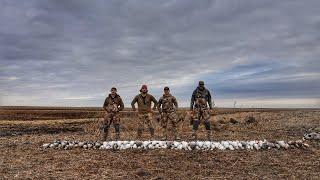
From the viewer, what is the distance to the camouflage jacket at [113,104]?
22.2 metres

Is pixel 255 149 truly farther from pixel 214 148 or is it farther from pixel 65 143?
pixel 65 143

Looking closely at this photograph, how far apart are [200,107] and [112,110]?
13.5 feet

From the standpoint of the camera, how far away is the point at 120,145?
19.8 meters

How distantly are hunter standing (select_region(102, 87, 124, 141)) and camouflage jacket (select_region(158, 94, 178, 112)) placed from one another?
1.93 metres

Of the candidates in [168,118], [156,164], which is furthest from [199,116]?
[156,164]

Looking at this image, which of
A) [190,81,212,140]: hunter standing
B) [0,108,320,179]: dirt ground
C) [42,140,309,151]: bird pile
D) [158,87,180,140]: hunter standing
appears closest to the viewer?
[0,108,320,179]: dirt ground

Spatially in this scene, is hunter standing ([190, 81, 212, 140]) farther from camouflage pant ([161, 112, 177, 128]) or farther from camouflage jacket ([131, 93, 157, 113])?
camouflage jacket ([131, 93, 157, 113])

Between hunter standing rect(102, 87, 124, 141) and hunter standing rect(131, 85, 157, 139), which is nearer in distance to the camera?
hunter standing rect(102, 87, 124, 141)

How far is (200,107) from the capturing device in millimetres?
22125

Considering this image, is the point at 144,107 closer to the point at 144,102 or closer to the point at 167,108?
the point at 144,102

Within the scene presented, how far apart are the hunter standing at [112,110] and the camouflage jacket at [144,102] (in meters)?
0.85

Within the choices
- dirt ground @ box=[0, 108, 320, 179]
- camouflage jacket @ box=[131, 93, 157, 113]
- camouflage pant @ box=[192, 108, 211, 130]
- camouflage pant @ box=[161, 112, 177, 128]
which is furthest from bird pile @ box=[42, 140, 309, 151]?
camouflage jacket @ box=[131, 93, 157, 113]

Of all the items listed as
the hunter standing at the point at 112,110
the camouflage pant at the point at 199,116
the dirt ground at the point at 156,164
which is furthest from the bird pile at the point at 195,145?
the camouflage pant at the point at 199,116

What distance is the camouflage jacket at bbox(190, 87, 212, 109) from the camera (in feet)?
72.7
